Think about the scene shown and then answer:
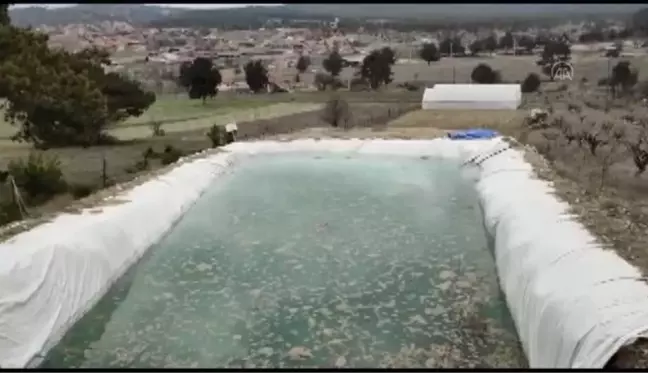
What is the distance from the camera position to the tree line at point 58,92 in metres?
11.0

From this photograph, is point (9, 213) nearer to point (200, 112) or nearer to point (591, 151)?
point (591, 151)

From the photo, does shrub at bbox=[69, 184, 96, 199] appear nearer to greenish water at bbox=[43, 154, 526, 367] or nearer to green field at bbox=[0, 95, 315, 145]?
greenish water at bbox=[43, 154, 526, 367]

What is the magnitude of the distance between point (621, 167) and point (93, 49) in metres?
10.4

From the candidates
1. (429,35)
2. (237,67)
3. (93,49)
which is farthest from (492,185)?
(429,35)

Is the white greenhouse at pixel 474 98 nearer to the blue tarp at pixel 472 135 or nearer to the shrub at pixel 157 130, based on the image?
the blue tarp at pixel 472 135

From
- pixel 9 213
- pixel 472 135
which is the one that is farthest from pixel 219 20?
pixel 9 213

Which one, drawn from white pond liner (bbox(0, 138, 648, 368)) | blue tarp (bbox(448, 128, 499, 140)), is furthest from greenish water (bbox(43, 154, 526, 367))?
blue tarp (bbox(448, 128, 499, 140))

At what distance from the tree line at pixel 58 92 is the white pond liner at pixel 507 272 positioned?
4.36 m

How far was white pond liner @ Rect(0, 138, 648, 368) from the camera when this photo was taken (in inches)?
139

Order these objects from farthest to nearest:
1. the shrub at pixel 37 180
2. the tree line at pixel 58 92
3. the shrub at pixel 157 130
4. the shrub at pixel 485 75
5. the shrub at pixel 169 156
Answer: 1. the shrub at pixel 485 75
2. the shrub at pixel 157 130
3. the shrub at pixel 169 156
4. the tree line at pixel 58 92
5. the shrub at pixel 37 180

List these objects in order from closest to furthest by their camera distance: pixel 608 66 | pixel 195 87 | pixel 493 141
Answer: pixel 493 141, pixel 195 87, pixel 608 66

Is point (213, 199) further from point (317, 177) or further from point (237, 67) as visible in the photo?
point (237, 67)

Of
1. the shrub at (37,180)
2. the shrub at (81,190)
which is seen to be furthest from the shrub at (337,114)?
the shrub at (37,180)

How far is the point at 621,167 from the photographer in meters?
9.58
